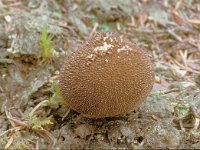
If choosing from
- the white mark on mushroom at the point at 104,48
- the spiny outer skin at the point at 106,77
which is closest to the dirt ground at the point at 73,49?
the spiny outer skin at the point at 106,77

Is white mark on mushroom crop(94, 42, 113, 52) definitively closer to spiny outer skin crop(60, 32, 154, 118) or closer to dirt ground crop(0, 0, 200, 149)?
spiny outer skin crop(60, 32, 154, 118)

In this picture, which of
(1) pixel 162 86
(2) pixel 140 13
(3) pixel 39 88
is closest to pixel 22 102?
(3) pixel 39 88

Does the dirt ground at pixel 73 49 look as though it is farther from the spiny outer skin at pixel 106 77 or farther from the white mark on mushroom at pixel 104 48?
the white mark on mushroom at pixel 104 48

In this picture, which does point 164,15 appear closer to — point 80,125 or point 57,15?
point 57,15

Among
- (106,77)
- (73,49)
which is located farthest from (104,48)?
(73,49)

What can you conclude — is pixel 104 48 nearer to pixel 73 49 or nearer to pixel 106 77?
pixel 106 77
